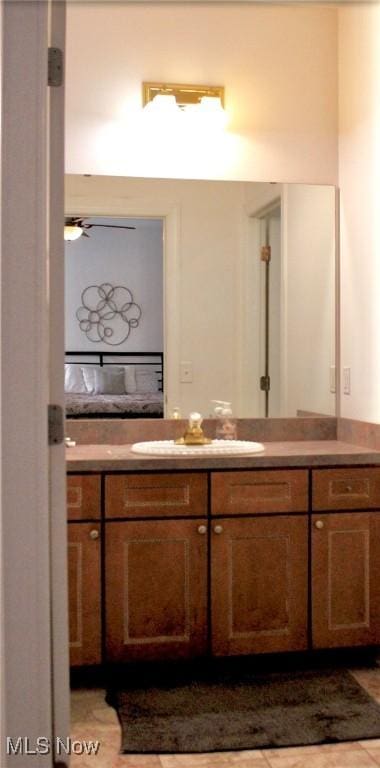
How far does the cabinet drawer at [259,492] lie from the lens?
2.85 m

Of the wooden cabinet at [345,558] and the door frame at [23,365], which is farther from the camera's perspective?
the wooden cabinet at [345,558]

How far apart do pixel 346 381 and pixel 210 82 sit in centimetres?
135

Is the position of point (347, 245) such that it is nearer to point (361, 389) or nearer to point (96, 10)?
point (361, 389)

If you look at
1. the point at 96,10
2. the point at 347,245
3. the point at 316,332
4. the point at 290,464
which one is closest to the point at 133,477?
the point at 290,464

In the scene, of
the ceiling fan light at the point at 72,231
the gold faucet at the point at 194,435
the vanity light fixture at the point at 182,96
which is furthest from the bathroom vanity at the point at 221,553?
the vanity light fixture at the point at 182,96

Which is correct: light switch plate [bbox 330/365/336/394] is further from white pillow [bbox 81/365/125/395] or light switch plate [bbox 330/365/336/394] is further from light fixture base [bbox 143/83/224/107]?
light fixture base [bbox 143/83/224/107]

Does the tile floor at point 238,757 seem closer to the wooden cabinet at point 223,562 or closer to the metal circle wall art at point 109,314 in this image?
the wooden cabinet at point 223,562

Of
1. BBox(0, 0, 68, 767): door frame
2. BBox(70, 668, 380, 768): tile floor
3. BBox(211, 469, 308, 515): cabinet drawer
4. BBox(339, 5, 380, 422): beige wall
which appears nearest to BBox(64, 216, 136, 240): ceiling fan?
BBox(339, 5, 380, 422): beige wall

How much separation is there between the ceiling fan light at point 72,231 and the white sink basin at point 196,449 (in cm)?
86

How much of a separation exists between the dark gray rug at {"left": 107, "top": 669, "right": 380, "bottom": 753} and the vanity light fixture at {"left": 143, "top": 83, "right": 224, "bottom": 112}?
2186mm

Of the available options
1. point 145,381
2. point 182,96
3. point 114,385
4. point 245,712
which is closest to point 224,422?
point 145,381

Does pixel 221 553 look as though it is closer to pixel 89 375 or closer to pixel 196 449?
pixel 196 449

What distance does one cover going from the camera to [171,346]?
10.9ft

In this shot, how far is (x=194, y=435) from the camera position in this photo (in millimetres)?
3061
